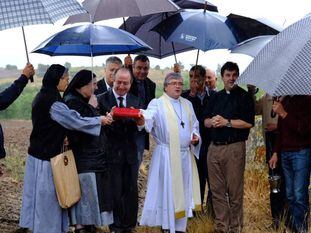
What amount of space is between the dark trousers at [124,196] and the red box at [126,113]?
0.69 metres

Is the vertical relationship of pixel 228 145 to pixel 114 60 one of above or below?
below

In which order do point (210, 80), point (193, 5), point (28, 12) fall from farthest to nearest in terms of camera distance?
point (193, 5) < point (210, 80) < point (28, 12)

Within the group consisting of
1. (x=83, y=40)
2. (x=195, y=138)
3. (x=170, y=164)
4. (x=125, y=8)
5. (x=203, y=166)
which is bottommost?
(x=203, y=166)

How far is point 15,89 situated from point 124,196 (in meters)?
1.92

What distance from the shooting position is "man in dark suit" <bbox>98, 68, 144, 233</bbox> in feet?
22.7

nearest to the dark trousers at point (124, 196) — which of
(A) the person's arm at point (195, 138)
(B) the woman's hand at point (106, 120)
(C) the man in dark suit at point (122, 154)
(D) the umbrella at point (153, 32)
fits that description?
(C) the man in dark suit at point (122, 154)

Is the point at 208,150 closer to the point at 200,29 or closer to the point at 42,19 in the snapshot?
the point at 200,29

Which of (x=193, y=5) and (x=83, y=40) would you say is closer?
(x=83, y=40)

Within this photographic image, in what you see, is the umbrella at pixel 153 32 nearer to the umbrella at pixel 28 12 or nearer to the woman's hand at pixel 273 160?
the woman's hand at pixel 273 160

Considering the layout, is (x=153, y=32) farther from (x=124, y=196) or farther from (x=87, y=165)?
(x=87, y=165)

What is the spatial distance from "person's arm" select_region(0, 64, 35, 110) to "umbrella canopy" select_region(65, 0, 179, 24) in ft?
4.66

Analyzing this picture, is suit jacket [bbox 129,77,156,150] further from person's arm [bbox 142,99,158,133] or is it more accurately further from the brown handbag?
the brown handbag

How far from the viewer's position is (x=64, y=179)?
5930mm

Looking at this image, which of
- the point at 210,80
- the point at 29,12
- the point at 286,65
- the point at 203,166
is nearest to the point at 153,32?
the point at 210,80
